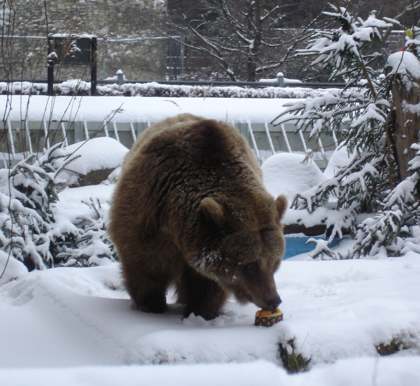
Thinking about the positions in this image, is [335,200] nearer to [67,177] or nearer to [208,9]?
[67,177]

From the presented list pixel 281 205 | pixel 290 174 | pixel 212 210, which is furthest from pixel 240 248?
pixel 290 174

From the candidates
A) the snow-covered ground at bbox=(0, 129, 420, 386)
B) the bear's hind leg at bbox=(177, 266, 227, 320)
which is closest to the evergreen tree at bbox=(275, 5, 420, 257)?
the snow-covered ground at bbox=(0, 129, 420, 386)

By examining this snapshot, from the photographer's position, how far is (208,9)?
26.3 meters

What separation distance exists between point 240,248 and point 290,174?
4577 millimetres

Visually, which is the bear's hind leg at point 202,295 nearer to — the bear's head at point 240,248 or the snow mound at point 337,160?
the bear's head at point 240,248

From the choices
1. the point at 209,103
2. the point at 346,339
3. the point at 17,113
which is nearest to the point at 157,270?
the point at 346,339

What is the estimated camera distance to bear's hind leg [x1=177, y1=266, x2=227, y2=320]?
4652mm

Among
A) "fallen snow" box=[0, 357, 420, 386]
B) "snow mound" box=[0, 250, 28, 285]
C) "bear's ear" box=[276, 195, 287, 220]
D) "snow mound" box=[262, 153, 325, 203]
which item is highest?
"bear's ear" box=[276, 195, 287, 220]

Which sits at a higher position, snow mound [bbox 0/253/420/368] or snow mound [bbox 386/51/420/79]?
snow mound [bbox 386/51/420/79]

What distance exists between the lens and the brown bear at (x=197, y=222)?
14.1 feet

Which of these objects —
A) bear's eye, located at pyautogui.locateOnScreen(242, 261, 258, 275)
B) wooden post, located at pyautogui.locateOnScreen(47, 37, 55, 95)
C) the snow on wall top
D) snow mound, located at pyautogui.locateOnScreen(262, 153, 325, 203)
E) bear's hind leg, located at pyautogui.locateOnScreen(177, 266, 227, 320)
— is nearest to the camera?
bear's eye, located at pyautogui.locateOnScreen(242, 261, 258, 275)

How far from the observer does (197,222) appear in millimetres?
4332

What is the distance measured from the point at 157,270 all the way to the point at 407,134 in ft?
11.8

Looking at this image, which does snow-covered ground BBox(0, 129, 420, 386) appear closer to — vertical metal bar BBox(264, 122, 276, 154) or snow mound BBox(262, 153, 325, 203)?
snow mound BBox(262, 153, 325, 203)
